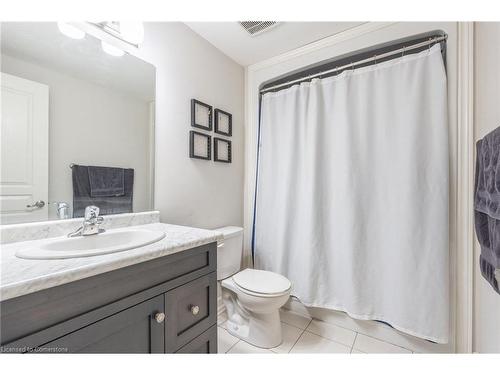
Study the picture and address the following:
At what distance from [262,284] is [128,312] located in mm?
894

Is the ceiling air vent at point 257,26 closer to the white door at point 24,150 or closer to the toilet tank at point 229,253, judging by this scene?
the white door at point 24,150

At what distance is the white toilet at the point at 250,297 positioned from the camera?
4.37 feet

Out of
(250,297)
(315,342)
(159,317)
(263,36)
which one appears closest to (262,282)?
(250,297)

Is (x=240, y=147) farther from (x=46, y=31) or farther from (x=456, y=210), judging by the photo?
(x=456, y=210)

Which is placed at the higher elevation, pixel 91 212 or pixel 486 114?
pixel 486 114

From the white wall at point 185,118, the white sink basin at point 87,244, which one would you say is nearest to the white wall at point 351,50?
the white wall at point 185,118

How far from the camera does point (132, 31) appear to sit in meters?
1.17

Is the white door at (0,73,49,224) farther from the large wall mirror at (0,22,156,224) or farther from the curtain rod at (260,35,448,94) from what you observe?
the curtain rod at (260,35,448,94)

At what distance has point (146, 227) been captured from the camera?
1.18 m

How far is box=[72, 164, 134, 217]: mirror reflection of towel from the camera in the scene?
1.03 meters

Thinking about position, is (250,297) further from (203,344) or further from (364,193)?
(364,193)

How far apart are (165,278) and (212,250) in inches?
9.6

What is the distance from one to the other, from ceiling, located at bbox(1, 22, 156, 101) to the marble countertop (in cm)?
80

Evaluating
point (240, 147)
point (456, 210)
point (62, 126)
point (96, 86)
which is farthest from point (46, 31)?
point (456, 210)
